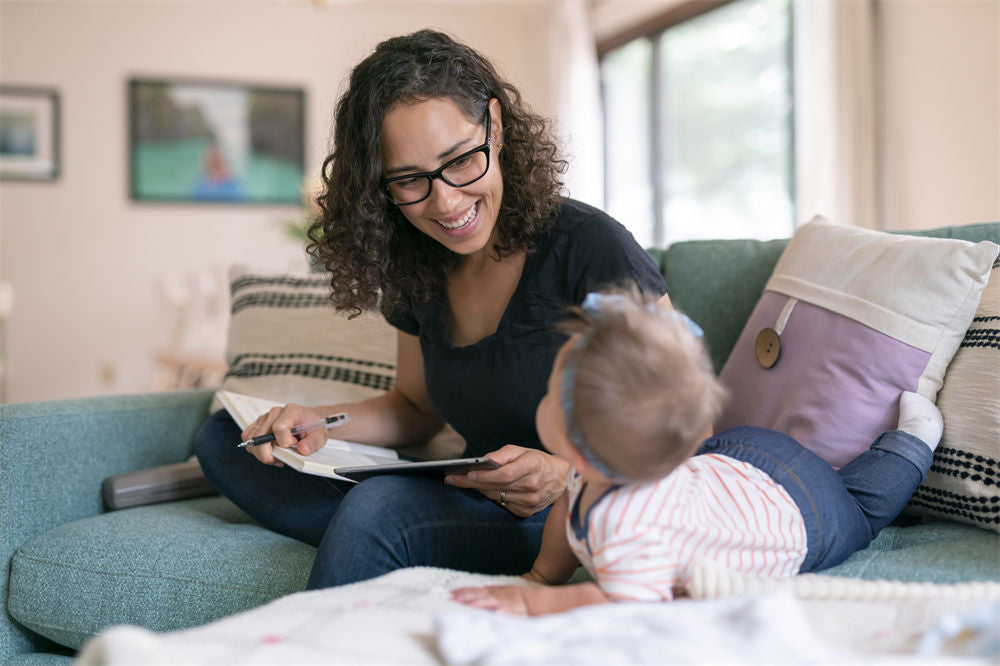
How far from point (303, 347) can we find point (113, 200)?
3970 mm

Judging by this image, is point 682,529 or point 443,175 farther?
point 443,175

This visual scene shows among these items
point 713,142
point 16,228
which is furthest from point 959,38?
point 16,228

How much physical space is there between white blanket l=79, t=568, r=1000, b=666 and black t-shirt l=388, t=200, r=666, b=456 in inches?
18.8

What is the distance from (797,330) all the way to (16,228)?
4973mm

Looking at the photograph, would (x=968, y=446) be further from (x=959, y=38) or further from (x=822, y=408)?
(x=959, y=38)

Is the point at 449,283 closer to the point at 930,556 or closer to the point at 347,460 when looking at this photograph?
the point at 347,460

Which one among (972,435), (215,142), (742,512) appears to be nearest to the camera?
(742,512)

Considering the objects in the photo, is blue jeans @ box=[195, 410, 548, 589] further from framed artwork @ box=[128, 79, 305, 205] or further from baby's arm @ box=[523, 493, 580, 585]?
framed artwork @ box=[128, 79, 305, 205]

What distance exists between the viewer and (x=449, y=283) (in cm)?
147

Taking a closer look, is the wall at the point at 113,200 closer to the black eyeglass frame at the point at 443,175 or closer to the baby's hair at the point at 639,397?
the black eyeglass frame at the point at 443,175

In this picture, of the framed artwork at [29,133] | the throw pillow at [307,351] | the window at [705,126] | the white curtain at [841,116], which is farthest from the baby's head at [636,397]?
the framed artwork at [29,133]

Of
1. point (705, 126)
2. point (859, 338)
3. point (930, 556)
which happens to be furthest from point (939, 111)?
point (930, 556)

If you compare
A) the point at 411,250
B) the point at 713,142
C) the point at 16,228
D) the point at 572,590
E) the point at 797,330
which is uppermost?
the point at 713,142

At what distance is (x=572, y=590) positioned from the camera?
2.84 ft
